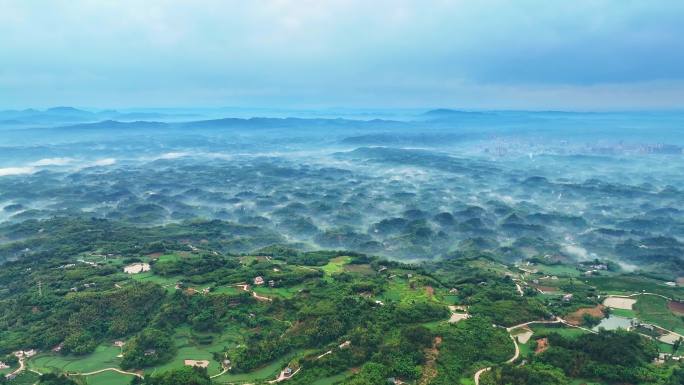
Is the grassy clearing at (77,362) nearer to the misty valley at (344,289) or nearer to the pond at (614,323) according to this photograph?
the misty valley at (344,289)

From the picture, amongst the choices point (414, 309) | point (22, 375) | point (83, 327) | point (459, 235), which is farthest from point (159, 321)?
point (459, 235)

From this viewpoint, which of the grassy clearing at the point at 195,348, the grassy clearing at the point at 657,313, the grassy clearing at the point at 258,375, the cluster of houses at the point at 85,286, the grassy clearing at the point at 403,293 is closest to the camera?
the grassy clearing at the point at 258,375

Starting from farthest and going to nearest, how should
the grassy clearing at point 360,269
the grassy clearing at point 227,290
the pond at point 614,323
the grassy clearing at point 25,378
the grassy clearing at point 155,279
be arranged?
the grassy clearing at point 360,269 → the grassy clearing at point 155,279 → the grassy clearing at point 227,290 → the pond at point 614,323 → the grassy clearing at point 25,378

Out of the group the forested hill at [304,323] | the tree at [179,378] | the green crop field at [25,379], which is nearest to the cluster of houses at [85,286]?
the forested hill at [304,323]

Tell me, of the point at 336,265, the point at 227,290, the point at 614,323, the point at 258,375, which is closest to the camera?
the point at 258,375

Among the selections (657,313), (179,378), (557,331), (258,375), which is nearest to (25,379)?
(179,378)

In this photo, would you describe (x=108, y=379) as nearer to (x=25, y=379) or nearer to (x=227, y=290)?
(x=25, y=379)

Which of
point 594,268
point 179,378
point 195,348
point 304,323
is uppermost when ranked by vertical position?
point 179,378

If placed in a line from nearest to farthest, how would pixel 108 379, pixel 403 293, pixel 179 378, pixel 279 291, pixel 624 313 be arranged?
pixel 179 378 → pixel 108 379 → pixel 624 313 → pixel 403 293 → pixel 279 291
